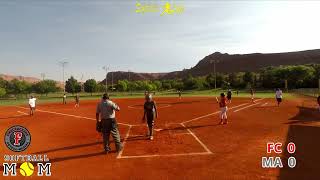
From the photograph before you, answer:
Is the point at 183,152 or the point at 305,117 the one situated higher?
the point at 305,117

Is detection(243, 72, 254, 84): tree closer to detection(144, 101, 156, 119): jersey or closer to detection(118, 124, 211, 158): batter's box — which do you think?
detection(118, 124, 211, 158): batter's box

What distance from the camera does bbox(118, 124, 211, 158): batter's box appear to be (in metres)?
11.1

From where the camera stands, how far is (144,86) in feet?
385

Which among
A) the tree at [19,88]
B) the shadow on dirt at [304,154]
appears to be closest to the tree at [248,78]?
the tree at [19,88]

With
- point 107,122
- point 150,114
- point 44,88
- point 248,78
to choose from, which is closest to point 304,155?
point 150,114

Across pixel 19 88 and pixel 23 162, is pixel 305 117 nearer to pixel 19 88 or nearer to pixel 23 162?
pixel 23 162

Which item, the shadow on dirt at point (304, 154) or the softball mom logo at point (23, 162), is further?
the softball mom logo at point (23, 162)

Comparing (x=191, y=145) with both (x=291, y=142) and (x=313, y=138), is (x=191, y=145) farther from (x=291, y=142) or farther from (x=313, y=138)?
(x=313, y=138)

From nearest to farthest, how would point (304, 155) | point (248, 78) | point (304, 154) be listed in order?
point (304, 155), point (304, 154), point (248, 78)

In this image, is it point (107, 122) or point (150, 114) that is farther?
point (150, 114)

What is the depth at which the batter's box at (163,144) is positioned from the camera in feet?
36.4

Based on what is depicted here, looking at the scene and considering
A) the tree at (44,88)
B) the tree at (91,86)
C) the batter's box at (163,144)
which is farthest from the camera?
the tree at (44,88)

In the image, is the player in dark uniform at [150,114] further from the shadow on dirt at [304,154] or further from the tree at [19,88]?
the tree at [19,88]

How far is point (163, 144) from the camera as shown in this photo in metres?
12.6
